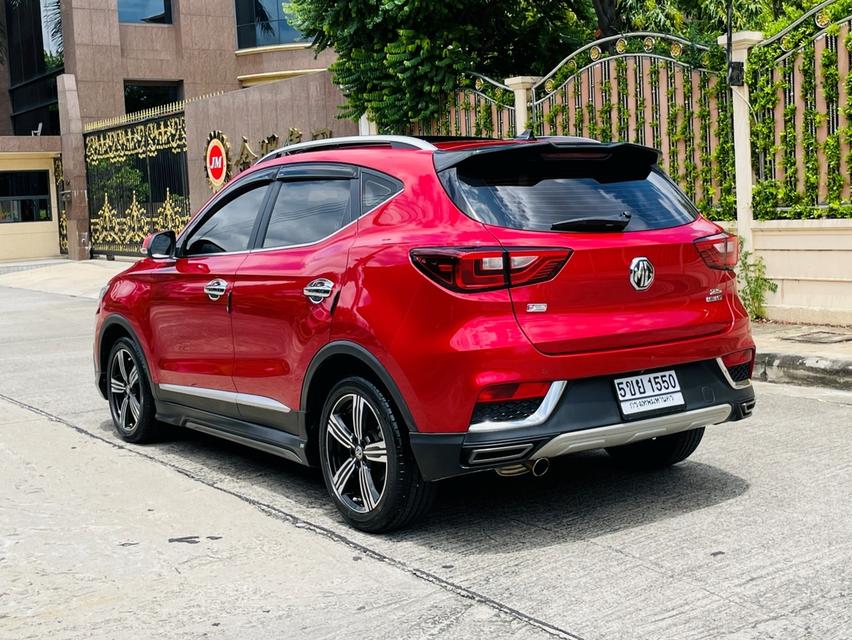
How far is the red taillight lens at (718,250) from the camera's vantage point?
5.39 metres

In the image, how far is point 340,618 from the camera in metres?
4.21

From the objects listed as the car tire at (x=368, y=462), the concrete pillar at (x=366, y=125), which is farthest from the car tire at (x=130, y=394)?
the concrete pillar at (x=366, y=125)

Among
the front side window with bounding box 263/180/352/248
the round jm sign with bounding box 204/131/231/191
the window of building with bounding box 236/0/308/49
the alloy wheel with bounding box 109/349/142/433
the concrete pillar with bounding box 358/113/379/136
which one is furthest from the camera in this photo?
the window of building with bounding box 236/0/308/49

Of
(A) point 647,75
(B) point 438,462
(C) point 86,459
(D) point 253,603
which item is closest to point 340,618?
(D) point 253,603

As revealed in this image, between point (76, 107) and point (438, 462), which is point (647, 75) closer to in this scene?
point (438, 462)

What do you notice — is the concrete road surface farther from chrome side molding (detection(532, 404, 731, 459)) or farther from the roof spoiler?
the roof spoiler

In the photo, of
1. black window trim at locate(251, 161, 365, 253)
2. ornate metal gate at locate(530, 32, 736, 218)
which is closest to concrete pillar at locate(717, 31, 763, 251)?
ornate metal gate at locate(530, 32, 736, 218)

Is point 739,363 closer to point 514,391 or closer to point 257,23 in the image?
point 514,391

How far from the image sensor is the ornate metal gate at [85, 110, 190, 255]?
82.3 ft

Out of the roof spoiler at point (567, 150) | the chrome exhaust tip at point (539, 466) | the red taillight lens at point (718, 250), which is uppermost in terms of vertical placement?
the roof spoiler at point (567, 150)

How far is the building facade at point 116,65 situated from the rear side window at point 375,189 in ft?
89.4

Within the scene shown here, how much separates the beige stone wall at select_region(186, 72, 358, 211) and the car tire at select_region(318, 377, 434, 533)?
13.6 m

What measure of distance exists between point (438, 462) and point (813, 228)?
731cm

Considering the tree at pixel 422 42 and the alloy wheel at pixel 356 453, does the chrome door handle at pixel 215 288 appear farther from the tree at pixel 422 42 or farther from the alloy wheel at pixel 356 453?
the tree at pixel 422 42
